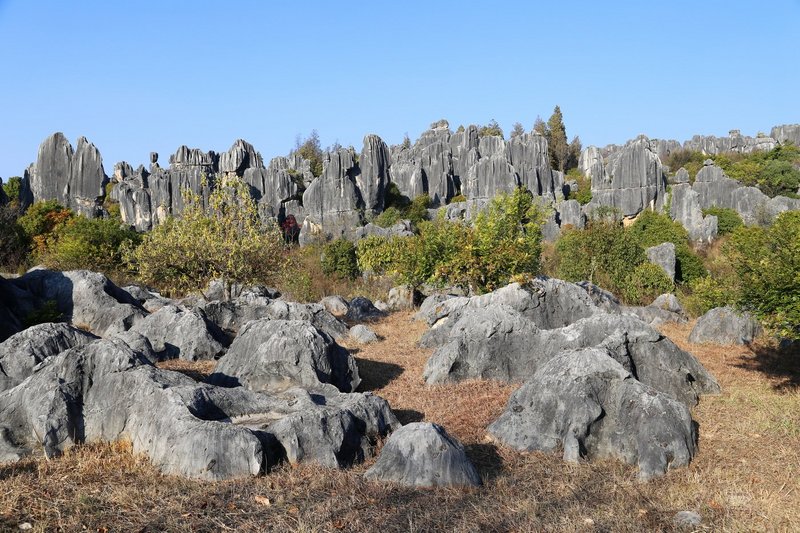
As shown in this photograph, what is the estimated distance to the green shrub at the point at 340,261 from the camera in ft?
122

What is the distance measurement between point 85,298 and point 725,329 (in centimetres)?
1589

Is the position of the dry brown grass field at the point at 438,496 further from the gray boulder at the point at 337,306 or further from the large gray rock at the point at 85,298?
the gray boulder at the point at 337,306

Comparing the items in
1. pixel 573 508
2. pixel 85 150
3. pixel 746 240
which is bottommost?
pixel 573 508

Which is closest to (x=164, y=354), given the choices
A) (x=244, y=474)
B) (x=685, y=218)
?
(x=244, y=474)

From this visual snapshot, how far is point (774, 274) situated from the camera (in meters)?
9.41

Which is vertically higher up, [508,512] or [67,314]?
[67,314]

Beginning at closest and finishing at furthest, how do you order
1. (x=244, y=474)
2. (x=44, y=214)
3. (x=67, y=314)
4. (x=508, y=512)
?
(x=508, y=512) < (x=244, y=474) < (x=67, y=314) < (x=44, y=214)

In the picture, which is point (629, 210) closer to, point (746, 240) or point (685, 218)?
point (685, 218)

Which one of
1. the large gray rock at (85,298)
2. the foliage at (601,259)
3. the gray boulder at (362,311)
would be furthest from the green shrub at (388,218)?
the large gray rock at (85,298)

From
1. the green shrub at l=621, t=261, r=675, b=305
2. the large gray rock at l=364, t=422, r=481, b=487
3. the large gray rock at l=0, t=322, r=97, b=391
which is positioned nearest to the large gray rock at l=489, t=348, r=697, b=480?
the large gray rock at l=364, t=422, r=481, b=487

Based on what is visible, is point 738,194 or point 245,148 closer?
point 738,194

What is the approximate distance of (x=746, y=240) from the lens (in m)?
10.6

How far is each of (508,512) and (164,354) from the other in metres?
8.95

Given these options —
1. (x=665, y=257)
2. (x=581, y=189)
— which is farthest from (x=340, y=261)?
(x=581, y=189)
